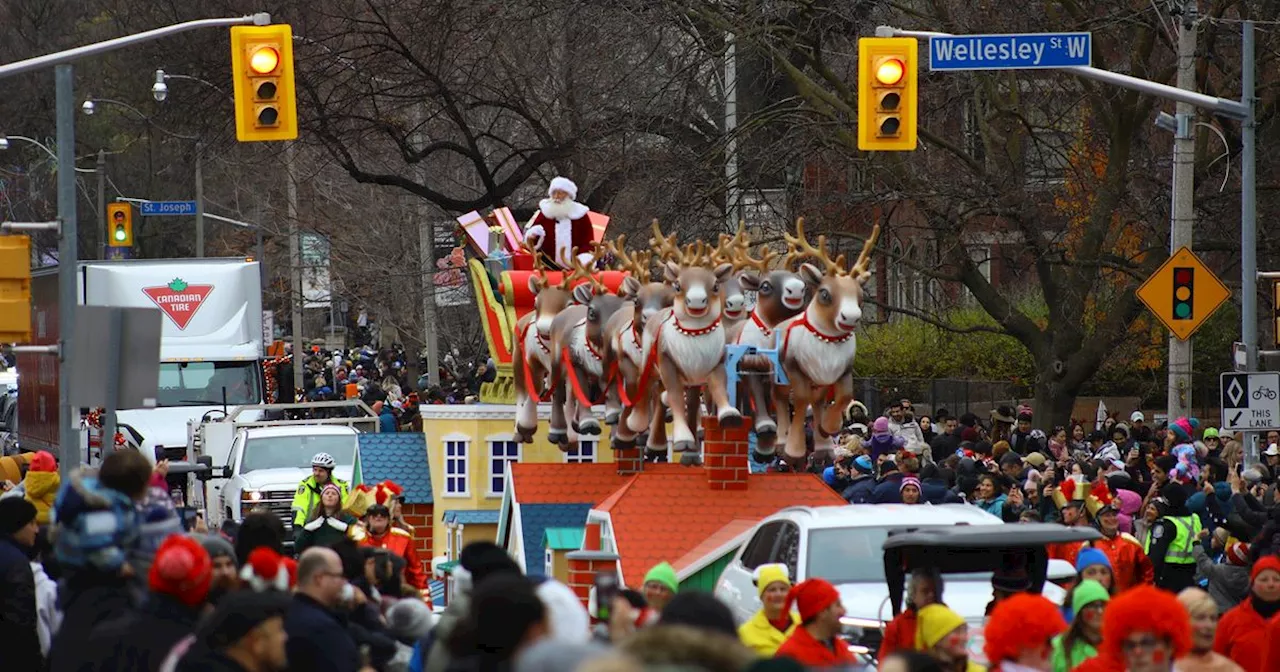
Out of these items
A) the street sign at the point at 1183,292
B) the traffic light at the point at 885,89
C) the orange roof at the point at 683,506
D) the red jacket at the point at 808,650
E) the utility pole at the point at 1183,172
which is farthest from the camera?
the utility pole at the point at 1183,172

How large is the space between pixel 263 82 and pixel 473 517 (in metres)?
4.84

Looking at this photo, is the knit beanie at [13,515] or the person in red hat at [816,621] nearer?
the person in red hat at [816,621]

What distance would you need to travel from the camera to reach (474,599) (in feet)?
20.2

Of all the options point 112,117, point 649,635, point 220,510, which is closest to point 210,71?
point 220,510

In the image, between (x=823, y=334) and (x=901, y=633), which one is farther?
(x=823, y=334)

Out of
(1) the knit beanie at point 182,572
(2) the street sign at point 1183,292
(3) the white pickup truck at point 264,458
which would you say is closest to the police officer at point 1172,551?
(2) the street sign at point 1183,292

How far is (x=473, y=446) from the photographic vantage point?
22125 mm

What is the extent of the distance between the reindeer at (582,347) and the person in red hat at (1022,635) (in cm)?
1045

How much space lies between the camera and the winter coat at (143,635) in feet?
24.8

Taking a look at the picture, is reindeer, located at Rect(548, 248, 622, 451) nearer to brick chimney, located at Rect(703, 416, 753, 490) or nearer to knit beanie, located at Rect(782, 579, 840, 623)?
brick chimney, located at Rect(703, 416, 753, 490)

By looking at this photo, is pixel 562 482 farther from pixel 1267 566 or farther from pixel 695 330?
pixel 1267 566

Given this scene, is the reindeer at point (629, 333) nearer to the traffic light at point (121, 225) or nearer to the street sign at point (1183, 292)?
the street sign at point (1183, 292)

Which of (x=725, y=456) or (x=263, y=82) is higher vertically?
(x=263, y=82)

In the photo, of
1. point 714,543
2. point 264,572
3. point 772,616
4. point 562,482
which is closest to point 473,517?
point 562,482
